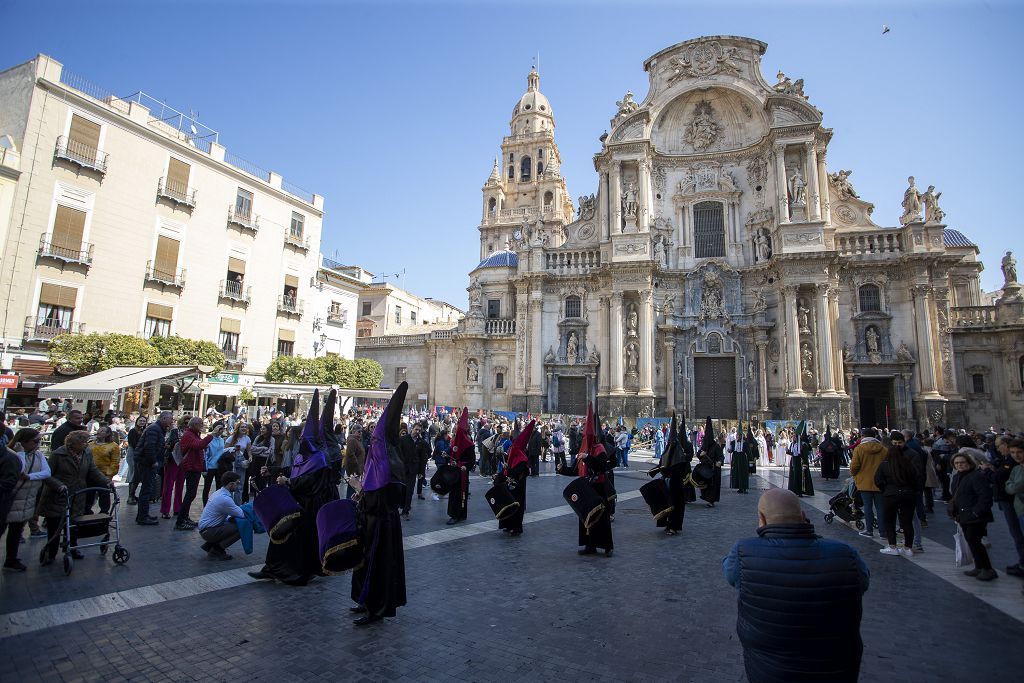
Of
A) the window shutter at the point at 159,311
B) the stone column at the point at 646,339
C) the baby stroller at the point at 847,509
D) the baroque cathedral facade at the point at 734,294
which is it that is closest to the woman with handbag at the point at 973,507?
the baby stroller at the point at 847,509

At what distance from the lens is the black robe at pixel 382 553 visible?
5109 mm

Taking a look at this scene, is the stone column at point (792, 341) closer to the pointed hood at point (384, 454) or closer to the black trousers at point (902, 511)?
the black trousers at point (902, 511)

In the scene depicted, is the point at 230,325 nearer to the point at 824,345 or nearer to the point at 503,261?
the point at 503,261

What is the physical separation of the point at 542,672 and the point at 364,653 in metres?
1.57

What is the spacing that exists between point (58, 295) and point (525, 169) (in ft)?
167

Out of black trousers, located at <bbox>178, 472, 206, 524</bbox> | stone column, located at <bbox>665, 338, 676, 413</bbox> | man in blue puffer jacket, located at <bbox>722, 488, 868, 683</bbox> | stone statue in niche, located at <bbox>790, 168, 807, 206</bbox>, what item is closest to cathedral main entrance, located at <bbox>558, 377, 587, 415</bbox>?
stone column, located at <bbox>665, 338, 676, 413</bbox>

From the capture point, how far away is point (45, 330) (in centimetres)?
2155

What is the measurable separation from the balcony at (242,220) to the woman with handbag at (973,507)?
32160 millimetres

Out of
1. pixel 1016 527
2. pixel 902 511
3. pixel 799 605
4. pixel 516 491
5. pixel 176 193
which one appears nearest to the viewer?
pixel 799 605

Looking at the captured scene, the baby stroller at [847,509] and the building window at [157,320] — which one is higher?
the building window at [157,320]

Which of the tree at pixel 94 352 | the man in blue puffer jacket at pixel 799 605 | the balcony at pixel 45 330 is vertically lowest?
the man in blue puffer jacket at pixel 799 605

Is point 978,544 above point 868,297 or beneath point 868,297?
beneath

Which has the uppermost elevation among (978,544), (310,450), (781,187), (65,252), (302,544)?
(781,187)

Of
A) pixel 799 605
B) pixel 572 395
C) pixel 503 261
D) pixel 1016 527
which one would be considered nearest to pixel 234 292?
pixel 503 261
